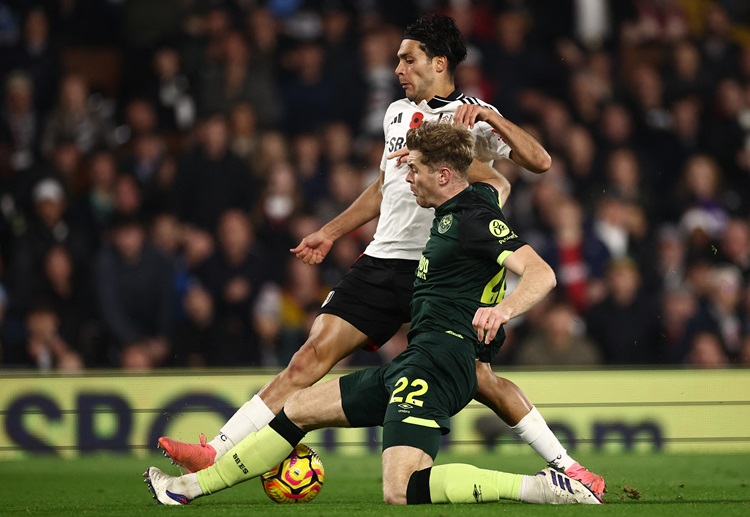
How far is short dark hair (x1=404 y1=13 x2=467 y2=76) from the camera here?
6.86 m

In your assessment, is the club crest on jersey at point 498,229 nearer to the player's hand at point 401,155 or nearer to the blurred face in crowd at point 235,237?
the player's hand at point 401,155

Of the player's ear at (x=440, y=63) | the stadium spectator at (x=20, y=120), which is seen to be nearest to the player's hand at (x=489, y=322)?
the player's ear at (x=440, y=63)

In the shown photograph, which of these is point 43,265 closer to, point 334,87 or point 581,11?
point 334,87

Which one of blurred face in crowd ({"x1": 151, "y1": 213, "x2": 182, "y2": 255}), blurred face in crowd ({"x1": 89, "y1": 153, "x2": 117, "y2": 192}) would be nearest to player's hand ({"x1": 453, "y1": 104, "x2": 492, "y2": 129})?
blurred face in crowd ({"x1": 151, "y1": 213, "x2": 182, "y2": 255})

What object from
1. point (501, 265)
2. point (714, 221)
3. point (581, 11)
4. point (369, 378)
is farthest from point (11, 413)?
point (581, 11)

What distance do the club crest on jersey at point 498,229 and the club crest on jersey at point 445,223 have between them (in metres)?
0.25

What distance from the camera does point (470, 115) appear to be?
6.24m

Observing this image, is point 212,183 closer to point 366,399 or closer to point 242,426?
point 242,426

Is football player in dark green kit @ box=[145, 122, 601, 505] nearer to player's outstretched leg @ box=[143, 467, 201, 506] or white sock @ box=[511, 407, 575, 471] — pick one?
player's outstretched leg @ box=[143, 467, 201, 506]

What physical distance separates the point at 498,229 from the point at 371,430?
4955mm

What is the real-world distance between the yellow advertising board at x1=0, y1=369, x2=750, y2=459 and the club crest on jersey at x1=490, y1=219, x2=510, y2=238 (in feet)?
15.7

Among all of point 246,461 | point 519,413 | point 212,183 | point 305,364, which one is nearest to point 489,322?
point 246,461

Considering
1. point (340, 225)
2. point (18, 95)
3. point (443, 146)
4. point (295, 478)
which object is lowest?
point (295, 478)

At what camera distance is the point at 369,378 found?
6105 millimetres
